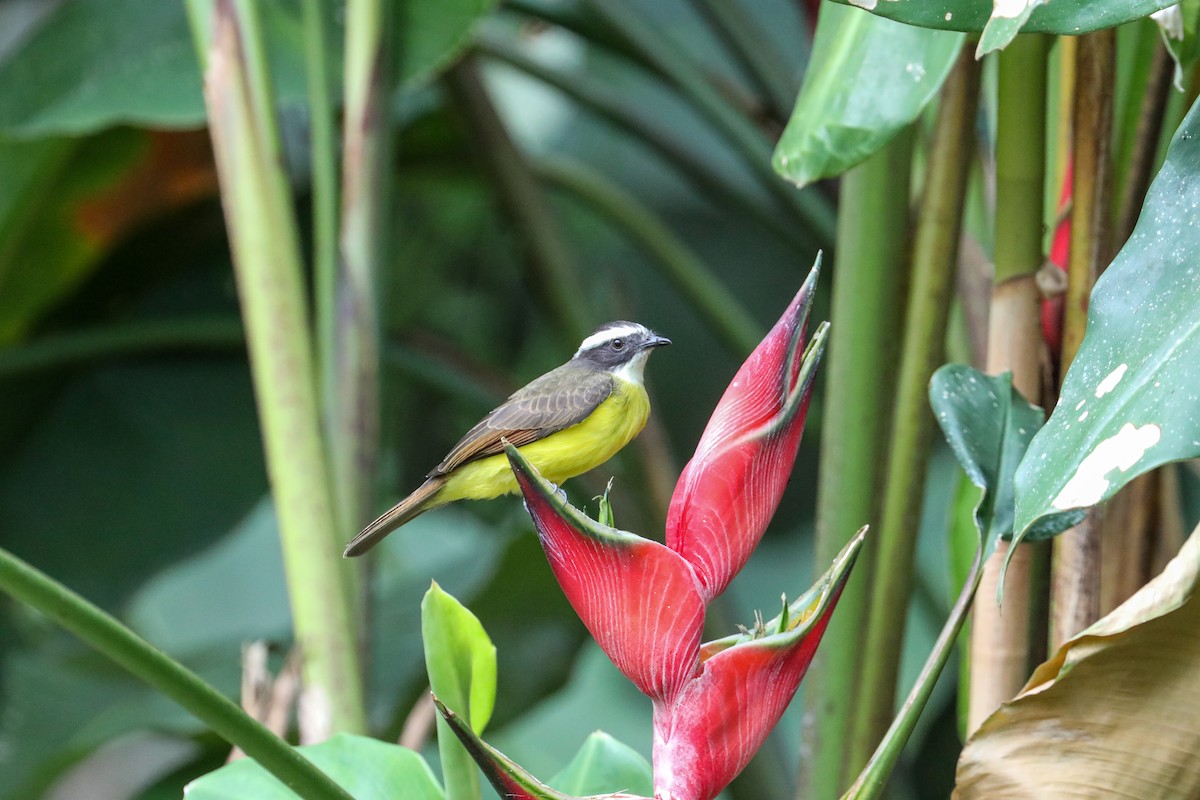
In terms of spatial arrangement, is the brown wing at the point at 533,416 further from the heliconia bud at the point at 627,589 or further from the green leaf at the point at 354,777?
the heliconia bud at the point at 627,589

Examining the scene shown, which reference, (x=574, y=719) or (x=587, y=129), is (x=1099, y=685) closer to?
(x=574, y=719)

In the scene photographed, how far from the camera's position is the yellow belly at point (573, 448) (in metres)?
0.88

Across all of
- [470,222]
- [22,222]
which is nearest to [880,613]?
[22,222]

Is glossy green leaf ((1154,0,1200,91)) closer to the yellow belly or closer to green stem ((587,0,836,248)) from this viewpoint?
the yellow belly

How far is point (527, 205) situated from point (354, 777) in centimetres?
102

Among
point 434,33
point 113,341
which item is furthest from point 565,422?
point 113,341

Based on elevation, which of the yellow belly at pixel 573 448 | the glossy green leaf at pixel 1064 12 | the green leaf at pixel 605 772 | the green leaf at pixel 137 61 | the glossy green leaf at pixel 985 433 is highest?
the green leaf at pixel 137 61

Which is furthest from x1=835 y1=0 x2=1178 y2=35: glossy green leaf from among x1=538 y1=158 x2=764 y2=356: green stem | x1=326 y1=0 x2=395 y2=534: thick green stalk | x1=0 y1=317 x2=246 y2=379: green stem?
x1=0 y1=317 x2=246 y2=379: green stem

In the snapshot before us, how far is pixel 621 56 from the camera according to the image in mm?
1684

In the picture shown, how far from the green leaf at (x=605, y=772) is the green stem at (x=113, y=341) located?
1.12 metres

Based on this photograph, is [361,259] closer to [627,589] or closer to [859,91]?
[859,91]

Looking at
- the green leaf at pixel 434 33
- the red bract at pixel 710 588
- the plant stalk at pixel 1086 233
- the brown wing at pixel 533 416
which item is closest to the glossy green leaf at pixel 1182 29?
the plant stalk at pixel 1086 233

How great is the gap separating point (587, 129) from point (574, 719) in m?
1.16

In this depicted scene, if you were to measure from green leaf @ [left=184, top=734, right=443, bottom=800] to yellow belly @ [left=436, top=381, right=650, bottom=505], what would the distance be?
0.71ft
